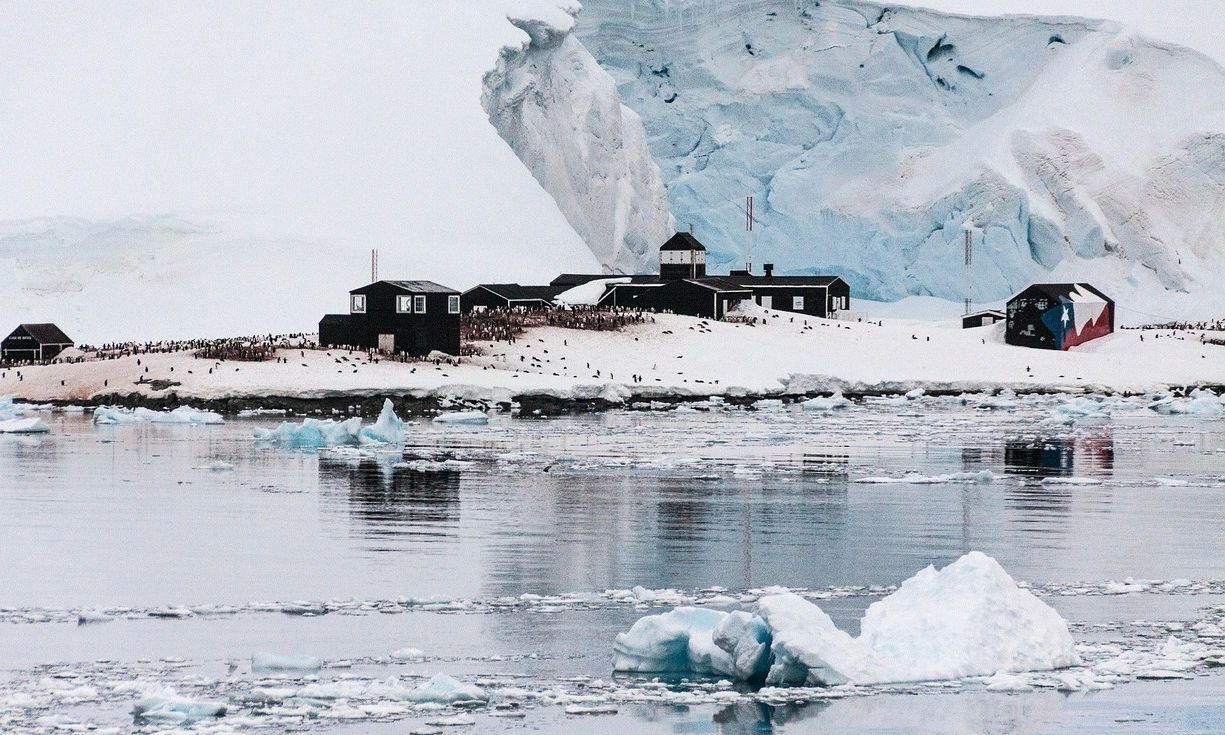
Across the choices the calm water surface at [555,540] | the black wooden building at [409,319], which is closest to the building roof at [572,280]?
the black wooden building at [409,319]

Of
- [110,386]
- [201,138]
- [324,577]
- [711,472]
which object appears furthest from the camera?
[201,138]

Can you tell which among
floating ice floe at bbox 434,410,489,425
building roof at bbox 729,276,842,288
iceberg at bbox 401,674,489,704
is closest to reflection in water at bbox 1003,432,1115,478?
floating ice floe at bbox 434,410,489,425

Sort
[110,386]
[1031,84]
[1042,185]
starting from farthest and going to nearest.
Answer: [1031,84], [1042,185], [110,386]

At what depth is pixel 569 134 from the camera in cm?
9288

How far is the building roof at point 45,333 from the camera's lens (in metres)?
60.2

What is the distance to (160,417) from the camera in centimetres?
4050

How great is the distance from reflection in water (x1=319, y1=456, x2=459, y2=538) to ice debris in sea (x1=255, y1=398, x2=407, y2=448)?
2.03 meters

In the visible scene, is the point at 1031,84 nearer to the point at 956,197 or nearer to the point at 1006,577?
the point at 956,197

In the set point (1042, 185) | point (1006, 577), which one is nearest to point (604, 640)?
point (1006, 577)

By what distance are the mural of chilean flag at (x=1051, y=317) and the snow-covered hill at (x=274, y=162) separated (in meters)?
24.3

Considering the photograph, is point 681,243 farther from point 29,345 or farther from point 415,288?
point 29,345

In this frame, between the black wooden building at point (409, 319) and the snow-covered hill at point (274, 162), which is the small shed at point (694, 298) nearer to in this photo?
the snow-covered hill at point (274, 162)

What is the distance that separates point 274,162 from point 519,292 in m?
21.1

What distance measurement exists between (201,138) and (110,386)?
140ft
